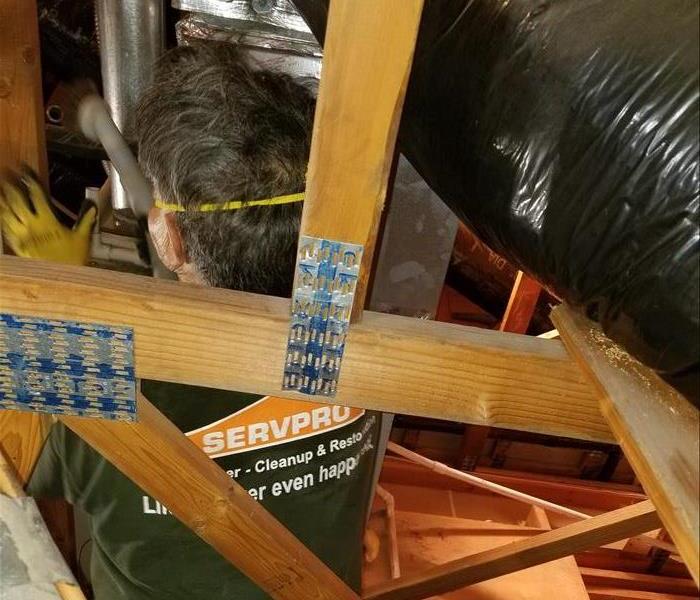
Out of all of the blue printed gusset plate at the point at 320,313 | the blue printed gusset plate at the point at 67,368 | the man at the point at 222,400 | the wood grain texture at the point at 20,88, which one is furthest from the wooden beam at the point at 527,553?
the wood grain texture at the point at 20,88

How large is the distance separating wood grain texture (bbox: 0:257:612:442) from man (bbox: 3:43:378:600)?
0.85ft

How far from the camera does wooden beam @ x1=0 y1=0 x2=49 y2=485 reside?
0.91 metres

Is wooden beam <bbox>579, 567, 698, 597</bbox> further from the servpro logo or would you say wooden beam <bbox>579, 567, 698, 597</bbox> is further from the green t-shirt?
the servpro logo

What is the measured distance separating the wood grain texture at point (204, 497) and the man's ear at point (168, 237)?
0.27m

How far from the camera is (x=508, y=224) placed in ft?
1.75

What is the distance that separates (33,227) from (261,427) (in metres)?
0.53

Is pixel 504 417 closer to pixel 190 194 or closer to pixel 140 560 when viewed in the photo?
pixel 190 194

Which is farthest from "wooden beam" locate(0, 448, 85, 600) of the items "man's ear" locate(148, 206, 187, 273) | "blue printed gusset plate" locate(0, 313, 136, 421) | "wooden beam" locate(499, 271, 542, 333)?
"wooden beam" locate(499, 271, 542, 333)

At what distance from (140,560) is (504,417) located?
2.34ft

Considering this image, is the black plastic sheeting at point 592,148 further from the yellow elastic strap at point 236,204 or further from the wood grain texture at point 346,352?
the yellow elastic strap at point 236,204

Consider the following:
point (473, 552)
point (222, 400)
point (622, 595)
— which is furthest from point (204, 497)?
point (622, 595)

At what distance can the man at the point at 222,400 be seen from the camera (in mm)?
841

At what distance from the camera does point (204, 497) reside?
0.77 meters

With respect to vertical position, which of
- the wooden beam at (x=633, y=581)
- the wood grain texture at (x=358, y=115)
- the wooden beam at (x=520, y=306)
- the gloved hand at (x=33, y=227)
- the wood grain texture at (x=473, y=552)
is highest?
the wood grain texture at (x=358, y=115)
